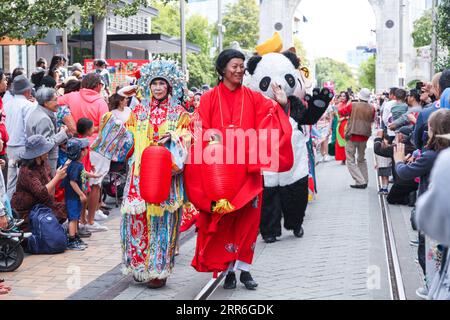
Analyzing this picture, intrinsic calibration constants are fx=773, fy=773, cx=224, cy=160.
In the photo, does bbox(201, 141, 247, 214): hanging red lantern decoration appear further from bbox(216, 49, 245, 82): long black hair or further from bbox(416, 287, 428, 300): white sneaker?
bbox(416, 287, 428, 300): white sneaker

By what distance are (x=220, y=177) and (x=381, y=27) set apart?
53.8 meters

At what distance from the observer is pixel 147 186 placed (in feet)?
21.1

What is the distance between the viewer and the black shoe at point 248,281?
6770 mm

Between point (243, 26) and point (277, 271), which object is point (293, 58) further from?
point (243, 26)

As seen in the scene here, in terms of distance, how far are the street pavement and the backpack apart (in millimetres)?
117

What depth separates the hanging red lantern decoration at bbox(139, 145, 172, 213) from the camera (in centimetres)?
639

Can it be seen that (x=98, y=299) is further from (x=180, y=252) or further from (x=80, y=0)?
(x=80, y=0)

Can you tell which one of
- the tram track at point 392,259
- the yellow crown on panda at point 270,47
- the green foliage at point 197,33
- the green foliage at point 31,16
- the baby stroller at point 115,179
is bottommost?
the tram track at point 392,259

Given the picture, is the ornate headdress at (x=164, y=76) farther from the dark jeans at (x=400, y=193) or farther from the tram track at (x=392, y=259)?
the dark jeans at (x=400, y=193)

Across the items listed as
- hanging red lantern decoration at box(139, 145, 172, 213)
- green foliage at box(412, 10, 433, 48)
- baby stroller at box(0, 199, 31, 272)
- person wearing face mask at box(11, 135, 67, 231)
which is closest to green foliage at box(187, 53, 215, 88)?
green foliage at box(412, 10, 433, 48)

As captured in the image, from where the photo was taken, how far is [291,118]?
30.8ft

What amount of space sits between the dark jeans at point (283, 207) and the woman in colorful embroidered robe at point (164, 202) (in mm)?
2363

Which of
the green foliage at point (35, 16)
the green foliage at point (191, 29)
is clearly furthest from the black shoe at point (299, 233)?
the green foliage at point (191, 29)

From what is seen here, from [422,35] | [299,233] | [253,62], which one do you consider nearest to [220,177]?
[253,62]
